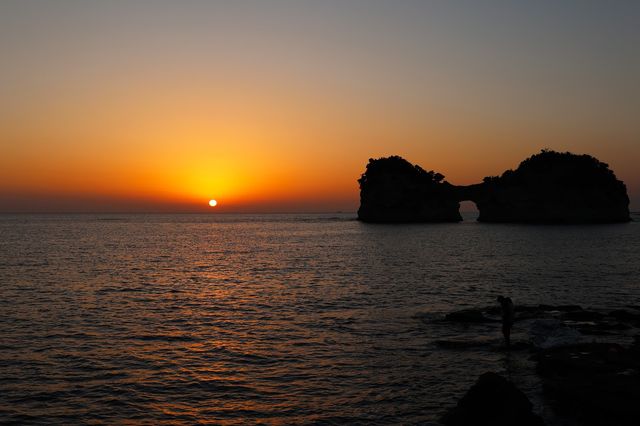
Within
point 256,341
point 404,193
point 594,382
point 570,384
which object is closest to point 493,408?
point 570,384

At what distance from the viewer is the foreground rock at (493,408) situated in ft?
35.9

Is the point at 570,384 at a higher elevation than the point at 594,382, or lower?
lower

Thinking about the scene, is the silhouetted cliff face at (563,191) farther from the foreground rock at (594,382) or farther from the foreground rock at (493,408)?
the foreground rock at (493,408)

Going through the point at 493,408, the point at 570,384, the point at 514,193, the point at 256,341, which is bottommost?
the point at 256,341

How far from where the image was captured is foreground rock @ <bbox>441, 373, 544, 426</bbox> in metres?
10.9

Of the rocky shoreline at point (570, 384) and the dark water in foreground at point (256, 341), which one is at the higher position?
the rocky shoreline at point (570, 384)

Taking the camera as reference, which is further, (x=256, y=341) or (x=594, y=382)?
(x=256, y=341)

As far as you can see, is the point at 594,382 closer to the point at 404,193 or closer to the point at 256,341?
the point at 256,341

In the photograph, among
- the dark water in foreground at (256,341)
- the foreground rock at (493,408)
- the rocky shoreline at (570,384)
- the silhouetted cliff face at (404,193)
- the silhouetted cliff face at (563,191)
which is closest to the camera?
the foreground rock at (493,408)

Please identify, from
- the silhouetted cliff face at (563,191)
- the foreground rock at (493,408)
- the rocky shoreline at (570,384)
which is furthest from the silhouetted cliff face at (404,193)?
the foreground rock at (493,408)

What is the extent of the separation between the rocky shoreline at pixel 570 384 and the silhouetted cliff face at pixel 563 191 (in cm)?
12857

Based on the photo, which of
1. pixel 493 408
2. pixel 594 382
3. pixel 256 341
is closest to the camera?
pixel 493 408

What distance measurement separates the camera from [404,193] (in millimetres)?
154125

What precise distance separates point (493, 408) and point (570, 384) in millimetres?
3170
